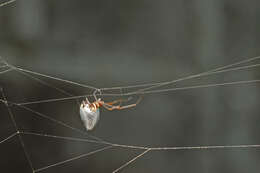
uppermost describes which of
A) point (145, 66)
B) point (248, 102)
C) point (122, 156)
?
point (145, 66)

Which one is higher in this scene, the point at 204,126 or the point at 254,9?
the point at 254,9

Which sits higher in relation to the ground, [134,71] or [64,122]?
[134,71]

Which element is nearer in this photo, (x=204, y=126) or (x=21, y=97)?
(x=21, y=97)

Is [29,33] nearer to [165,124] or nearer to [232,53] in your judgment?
[165,124]

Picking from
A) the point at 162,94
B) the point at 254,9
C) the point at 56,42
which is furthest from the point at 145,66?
the point at 254,9
